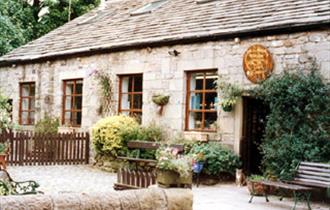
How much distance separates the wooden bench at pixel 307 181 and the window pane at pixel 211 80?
3640 millimetres

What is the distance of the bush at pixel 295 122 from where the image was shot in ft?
34.2

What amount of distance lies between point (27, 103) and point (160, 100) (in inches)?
301

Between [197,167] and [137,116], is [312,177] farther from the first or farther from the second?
[137,116]

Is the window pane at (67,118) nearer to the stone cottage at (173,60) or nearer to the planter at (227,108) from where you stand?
the stone cottage at (173,60)

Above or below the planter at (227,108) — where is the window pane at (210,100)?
above

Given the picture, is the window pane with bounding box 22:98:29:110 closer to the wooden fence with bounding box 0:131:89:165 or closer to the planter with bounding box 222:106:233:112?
the wooden fence with bounding box 0:131:89:165

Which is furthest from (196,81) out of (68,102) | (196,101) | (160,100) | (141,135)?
(68,102)

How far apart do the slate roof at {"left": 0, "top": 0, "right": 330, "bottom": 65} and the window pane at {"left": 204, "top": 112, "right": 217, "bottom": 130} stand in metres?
1.85

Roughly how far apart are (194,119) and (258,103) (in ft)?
5.73

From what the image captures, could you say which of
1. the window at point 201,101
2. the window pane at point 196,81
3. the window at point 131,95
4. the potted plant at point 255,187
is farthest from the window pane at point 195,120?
the potted plant at point 255,187

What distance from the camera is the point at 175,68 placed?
13.9 m

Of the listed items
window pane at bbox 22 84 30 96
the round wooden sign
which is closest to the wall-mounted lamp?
the round wooden sign

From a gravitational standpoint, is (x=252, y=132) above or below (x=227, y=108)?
below

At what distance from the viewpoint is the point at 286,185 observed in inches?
360
